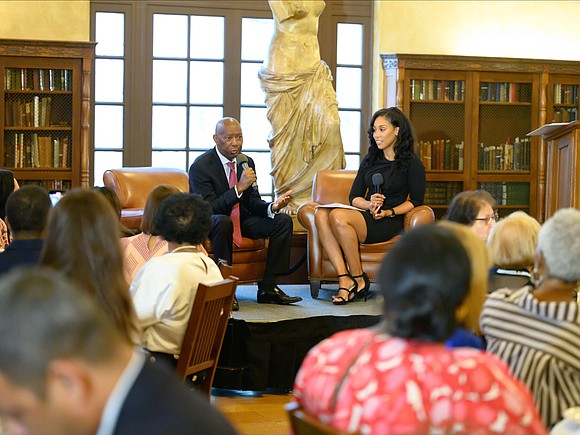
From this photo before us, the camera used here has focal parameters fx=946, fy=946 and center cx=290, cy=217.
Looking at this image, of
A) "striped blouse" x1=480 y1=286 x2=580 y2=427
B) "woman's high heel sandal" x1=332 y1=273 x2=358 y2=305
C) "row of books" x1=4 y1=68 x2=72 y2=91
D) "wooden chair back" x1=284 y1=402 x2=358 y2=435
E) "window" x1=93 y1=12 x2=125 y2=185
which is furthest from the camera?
"window" x1=93 y1=12 x2=125 y2=185

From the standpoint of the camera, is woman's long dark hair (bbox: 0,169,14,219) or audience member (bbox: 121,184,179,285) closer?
audience member (bbox: 121,184,179,285)

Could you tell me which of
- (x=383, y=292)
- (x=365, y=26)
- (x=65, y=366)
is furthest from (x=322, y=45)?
(x=65, y=366)

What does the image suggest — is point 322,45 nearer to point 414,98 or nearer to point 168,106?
point 414,98

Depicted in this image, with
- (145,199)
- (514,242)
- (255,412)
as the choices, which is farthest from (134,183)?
(514,242)

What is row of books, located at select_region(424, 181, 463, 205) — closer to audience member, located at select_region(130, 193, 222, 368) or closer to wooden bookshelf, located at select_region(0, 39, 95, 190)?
wooden bookshelf, located at select_region(0, 39, 95, 190)

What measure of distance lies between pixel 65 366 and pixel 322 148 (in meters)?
6.78

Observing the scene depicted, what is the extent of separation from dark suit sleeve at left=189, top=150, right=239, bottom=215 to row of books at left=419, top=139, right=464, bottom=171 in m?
3.68

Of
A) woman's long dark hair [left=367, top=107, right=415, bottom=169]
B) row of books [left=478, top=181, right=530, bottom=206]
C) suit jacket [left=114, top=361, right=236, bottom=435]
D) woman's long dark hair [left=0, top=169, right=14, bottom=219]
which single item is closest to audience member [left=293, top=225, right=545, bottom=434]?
suit jacket [left=114, top=361, right=236, bottom=435]

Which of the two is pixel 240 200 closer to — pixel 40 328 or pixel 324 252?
pixel 324 252

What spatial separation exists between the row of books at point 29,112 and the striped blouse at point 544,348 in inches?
265

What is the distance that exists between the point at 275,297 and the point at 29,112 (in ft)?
12.4

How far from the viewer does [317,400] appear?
1685 millimetres

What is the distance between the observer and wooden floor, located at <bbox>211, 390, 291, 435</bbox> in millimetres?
4109

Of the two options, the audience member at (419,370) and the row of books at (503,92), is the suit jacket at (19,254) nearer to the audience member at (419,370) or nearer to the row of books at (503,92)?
the audience member at (419,370)
